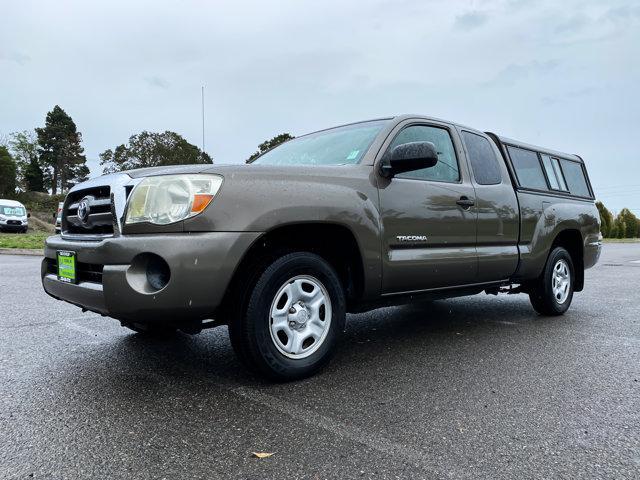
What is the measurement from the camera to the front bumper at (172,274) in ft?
8.17

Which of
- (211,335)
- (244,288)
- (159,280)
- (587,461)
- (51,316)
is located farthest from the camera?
(51,316)

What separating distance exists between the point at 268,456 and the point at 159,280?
1.07m

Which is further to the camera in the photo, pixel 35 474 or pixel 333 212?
pixel 333 212

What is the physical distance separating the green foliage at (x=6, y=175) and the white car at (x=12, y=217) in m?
19.5

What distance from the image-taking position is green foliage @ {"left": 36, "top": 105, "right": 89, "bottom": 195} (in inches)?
2221

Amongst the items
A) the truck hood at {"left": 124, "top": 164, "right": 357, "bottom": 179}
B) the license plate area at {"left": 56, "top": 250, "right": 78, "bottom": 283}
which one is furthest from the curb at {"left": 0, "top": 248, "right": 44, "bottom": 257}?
the truck hood at {"left": 124, "top": 164, "right": 357, "bottom": 179}

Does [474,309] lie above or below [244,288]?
below

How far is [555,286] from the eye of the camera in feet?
17.1

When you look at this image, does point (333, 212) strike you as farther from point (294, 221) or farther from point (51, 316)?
point (51, 316)

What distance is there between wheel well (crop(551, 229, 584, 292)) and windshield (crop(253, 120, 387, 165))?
9.68 ft

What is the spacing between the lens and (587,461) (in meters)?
2.01

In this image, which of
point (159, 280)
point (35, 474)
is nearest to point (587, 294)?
point (159, 280)

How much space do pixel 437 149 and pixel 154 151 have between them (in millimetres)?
49747

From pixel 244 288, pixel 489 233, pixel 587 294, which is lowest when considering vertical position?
pixel 587 294
